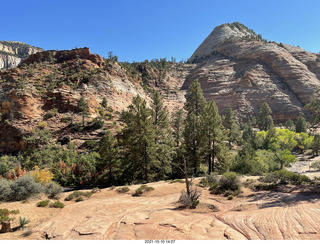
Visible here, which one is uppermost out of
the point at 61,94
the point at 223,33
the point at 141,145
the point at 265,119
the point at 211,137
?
the point at 223,33

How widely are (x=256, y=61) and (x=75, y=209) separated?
125959 millimetres

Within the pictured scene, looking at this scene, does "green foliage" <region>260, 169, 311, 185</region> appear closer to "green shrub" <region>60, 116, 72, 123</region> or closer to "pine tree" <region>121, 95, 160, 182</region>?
"pine tree" <region>121, 95, 160, 182</region>

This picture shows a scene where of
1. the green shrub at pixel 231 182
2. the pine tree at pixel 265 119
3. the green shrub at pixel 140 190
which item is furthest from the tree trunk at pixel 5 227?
the pine tree at pixel 265 119

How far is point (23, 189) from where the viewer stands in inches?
575

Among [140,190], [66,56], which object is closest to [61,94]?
[140,190]

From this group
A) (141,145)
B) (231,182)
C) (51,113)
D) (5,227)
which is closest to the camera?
(5,227)

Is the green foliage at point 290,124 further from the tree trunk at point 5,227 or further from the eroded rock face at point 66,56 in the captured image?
the eroded rock face at point 66,56

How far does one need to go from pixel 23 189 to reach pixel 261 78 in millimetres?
112692

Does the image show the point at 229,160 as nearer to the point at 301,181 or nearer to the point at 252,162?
the point at 252,162

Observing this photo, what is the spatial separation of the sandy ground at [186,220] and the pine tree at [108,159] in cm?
1152

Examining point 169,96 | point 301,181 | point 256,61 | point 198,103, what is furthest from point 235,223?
point 256,61

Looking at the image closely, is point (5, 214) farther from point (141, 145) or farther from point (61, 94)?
point (61, 94)

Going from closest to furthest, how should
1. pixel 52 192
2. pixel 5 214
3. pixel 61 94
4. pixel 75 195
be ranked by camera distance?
pixel 5 214
pixel 52 192
pixel 75 195
pixel 61 94

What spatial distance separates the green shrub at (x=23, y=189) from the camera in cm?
1440
